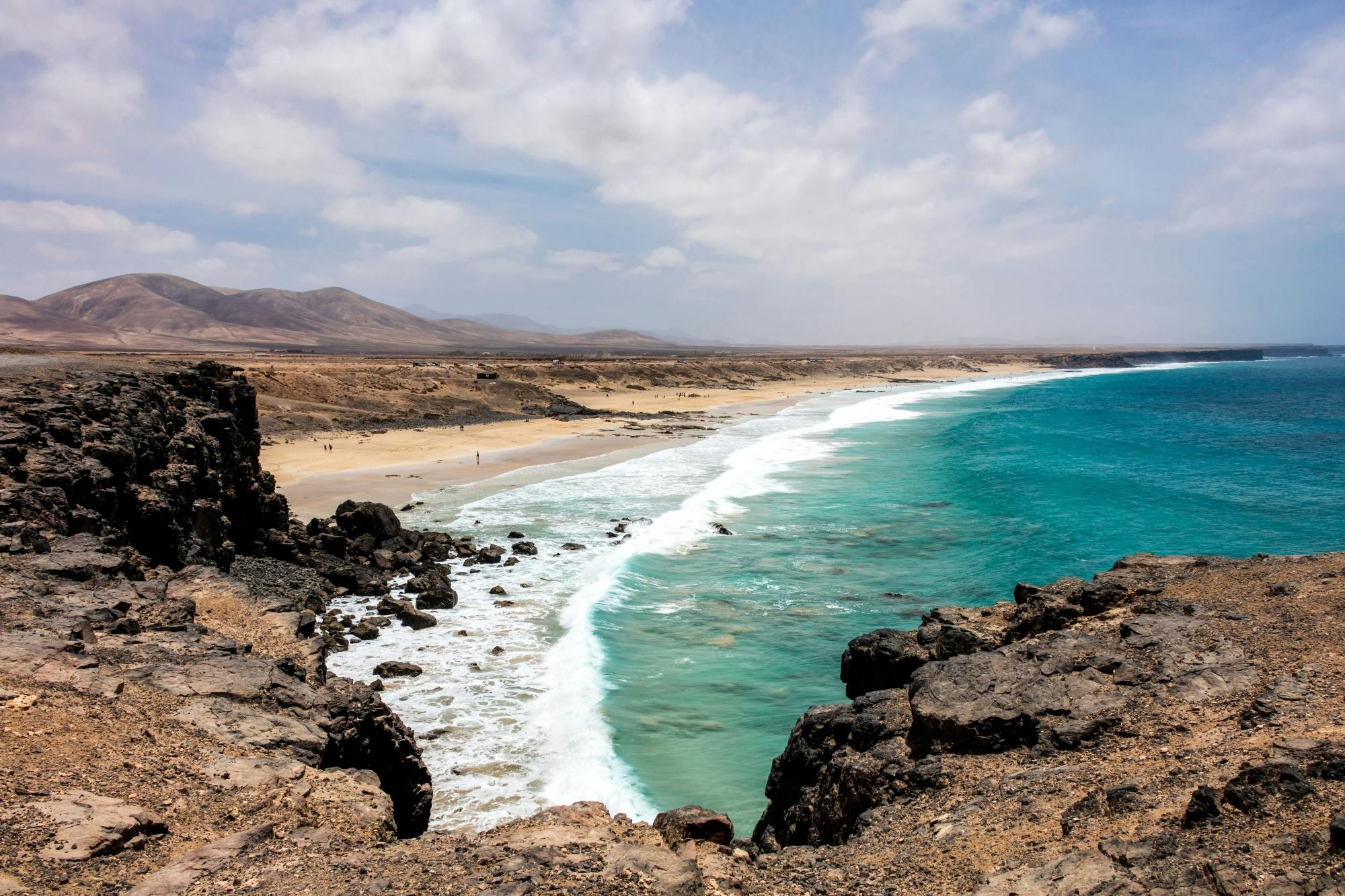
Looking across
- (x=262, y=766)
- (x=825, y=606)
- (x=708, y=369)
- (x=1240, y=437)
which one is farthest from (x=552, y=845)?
(x=708, y=369)

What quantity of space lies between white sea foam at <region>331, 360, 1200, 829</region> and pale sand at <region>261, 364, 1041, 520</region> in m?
3.24

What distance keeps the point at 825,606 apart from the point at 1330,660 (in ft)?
35.7

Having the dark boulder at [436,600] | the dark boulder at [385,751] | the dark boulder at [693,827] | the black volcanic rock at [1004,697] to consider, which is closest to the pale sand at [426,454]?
the dark boulder at [436,600]

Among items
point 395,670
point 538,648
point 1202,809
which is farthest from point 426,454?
point 1202,809

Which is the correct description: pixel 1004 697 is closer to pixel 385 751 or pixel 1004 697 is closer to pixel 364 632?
pixel 385 751

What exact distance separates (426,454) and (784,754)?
106 feet

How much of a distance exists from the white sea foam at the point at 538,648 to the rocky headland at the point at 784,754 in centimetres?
256

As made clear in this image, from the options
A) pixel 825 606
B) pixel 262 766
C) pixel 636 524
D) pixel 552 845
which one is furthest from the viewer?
pixel 636 524

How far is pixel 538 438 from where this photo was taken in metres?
44.9

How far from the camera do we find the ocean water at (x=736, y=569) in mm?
11727

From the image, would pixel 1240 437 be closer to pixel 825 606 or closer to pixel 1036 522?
pixel 1036 522

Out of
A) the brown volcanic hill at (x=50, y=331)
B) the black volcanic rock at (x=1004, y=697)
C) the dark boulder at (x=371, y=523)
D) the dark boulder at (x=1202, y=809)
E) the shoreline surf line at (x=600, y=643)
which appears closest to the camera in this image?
the dark boulder at (x=1202, y=809)

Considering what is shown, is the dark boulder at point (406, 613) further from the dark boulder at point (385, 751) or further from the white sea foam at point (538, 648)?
the dark boulder at point (385, 751)

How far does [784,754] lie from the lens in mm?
9008
